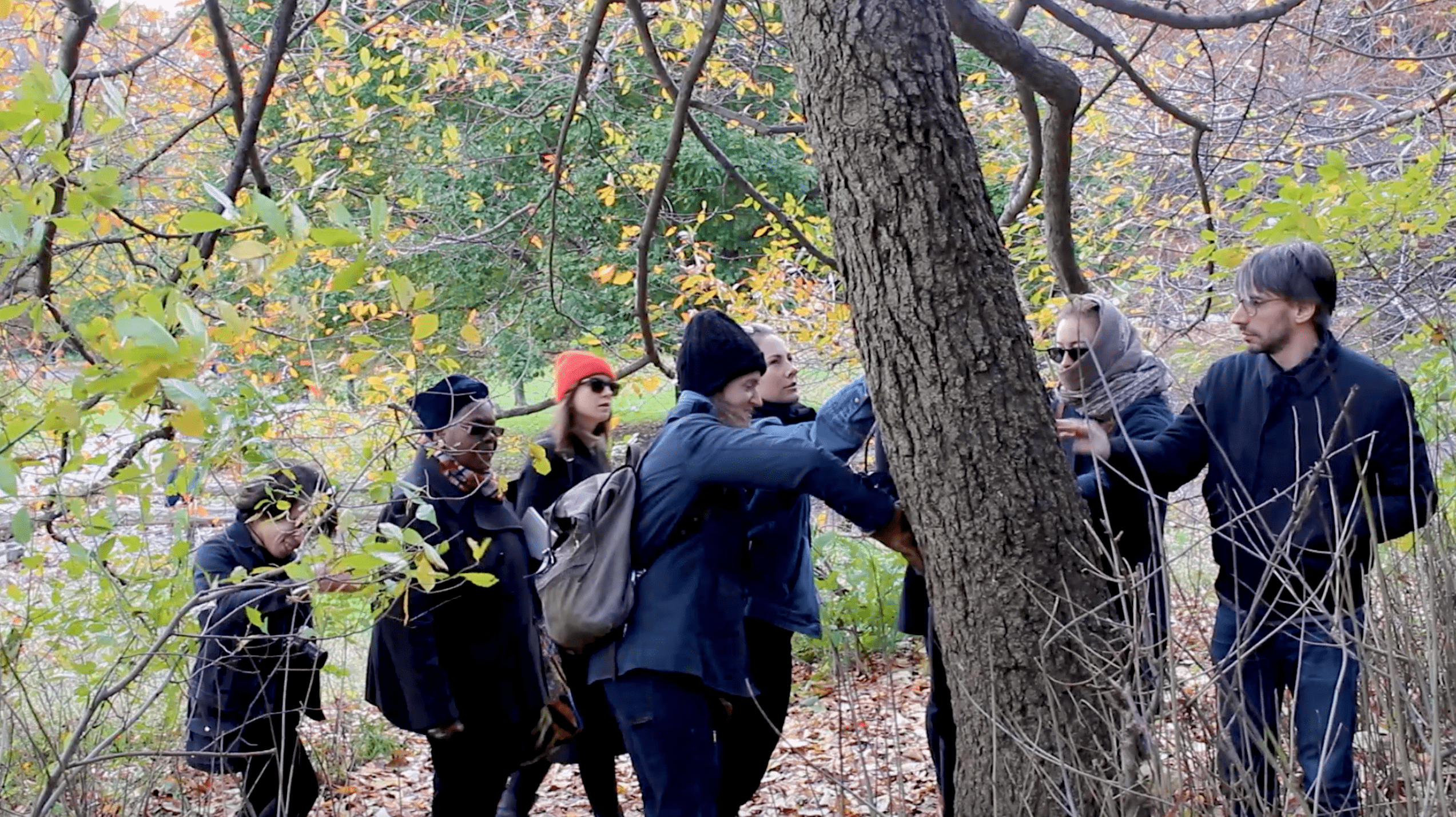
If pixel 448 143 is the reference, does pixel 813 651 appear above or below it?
below

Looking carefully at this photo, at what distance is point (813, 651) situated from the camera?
748 centimetres

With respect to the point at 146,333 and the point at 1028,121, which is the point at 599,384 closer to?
the point at 1028,121

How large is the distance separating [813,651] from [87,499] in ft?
17.7

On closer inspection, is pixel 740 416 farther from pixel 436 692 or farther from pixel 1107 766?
pixel 1107 766

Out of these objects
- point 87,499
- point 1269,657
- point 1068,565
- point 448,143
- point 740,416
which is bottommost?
point 1269,657

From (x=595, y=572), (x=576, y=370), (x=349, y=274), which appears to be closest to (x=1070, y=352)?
(x=595, y=572)

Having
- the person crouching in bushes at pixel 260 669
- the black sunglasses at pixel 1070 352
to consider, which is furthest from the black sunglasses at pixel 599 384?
the black sunglasses at pixel 1070 352

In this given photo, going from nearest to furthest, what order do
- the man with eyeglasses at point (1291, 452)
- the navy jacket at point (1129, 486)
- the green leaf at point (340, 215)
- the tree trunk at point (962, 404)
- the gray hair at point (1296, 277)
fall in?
the green leaf at point (340, 215), the tree trunk at point (962, 404), the man with eyeglasses at point (1291, 452), the gray hair at point (1296, 277), the navy jacket at point (1129, 486)

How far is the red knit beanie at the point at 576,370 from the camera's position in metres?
4.50

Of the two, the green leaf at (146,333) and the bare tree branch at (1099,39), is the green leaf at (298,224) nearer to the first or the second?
the green leaf at (146,333)

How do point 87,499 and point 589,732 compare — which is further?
point 589,732

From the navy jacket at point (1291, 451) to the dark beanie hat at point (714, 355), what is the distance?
1.06 m

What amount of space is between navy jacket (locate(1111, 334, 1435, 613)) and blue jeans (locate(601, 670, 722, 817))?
1.36 metres

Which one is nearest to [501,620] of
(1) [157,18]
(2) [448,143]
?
(2) [448,143]
